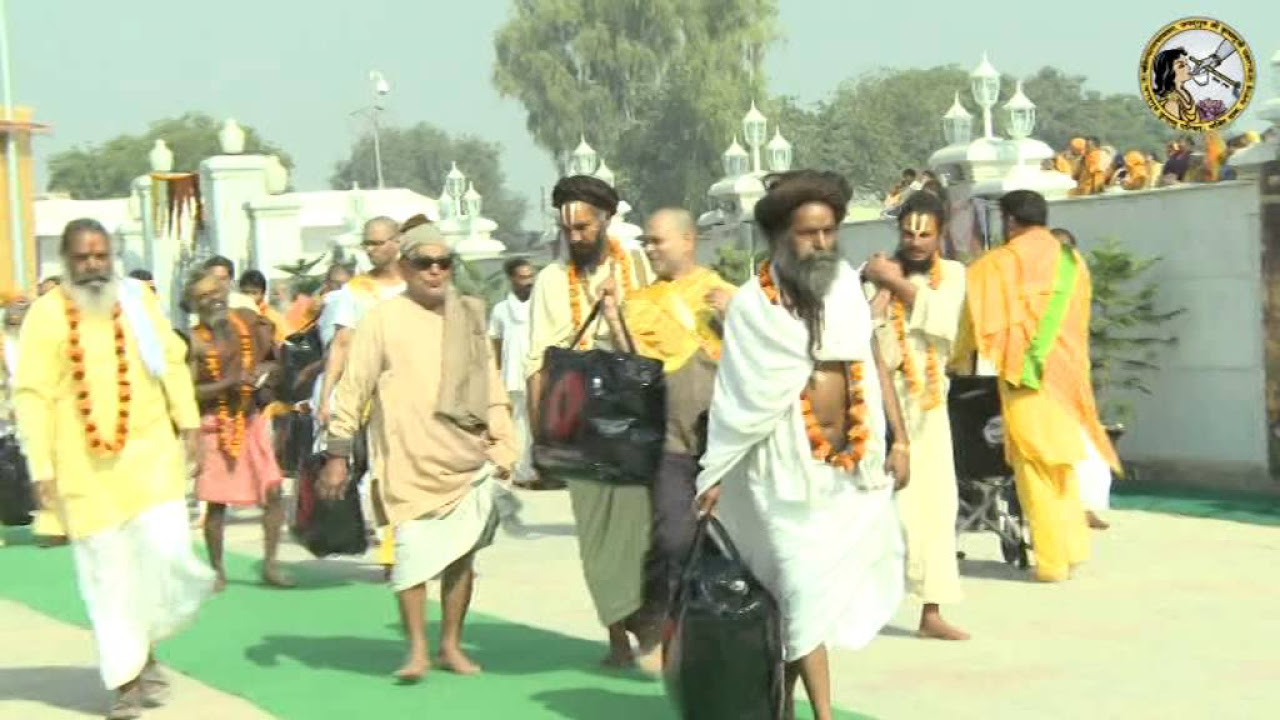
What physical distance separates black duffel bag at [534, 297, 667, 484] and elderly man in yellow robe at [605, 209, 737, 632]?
0.35 feet

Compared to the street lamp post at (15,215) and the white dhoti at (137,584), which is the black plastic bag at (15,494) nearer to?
the white dhoti at (137,584)

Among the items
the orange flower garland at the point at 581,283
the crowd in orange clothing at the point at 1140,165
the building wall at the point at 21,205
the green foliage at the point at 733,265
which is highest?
the building wall at the point at 21,205

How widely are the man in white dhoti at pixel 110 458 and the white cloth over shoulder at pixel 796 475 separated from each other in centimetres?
235

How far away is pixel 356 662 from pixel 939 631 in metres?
2.31

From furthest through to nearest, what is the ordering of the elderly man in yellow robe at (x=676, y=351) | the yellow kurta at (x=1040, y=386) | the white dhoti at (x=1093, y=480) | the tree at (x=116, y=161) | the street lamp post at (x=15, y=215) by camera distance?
the tree at (x=116, y=161)
the street lamp post at (x=15, y=215)
the white dhoti at (x=1093, y=480)
the yellow kurta at (x=1040, y=386)
the elderly man in yellow robe at (x=676, y=351)

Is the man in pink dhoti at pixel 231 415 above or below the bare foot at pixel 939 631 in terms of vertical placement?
above

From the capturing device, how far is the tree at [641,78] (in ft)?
266

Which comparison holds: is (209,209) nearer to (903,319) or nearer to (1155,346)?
(1155,346)

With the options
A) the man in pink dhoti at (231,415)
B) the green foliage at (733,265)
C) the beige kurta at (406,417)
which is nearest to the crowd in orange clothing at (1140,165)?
the green foliage at (733,265)

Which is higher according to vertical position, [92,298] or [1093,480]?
[92,298]

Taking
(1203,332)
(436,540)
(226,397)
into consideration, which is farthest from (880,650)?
(1203,332)

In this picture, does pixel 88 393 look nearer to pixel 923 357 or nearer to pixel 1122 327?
pixel 923 357

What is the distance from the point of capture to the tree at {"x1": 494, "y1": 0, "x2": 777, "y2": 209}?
266 ft

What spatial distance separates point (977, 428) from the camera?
11.6m
